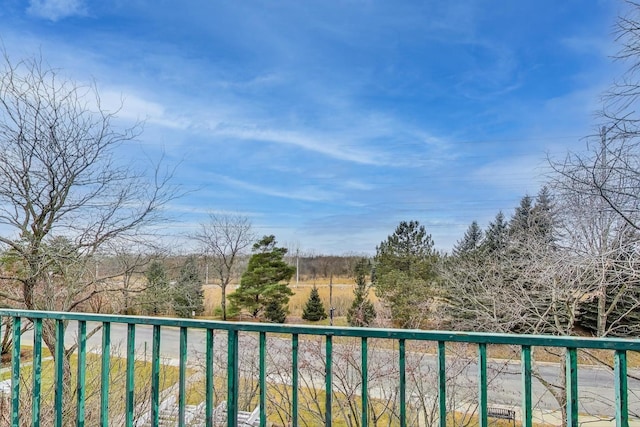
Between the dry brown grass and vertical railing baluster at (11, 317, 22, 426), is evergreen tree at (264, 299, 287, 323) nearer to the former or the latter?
the dry brown grass

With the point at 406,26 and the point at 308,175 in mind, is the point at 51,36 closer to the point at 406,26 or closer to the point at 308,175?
the point at 406,26

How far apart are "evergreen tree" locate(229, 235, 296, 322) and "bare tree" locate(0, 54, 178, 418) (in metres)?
10.6

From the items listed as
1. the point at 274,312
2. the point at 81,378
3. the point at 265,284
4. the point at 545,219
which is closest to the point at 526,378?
the point at 81,378

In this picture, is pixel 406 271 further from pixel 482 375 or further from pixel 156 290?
pixel 482 375

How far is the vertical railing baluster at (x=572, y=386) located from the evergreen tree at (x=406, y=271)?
874cm

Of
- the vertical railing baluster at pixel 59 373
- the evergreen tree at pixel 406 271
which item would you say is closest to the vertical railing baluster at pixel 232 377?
the vertical railing baluster at pixel 59 373

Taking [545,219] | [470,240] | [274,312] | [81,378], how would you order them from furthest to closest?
1. [274,312]
2. [470,240]
3. [545,219]
4. [81,378]

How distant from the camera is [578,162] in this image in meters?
5.32

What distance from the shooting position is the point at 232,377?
62.2 inches

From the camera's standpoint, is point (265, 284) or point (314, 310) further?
point (314, 310)

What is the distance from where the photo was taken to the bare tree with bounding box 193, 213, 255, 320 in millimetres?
17312

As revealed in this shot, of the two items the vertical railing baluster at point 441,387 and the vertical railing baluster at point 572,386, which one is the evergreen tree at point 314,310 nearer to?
the vertical railing baluster at point 441,387

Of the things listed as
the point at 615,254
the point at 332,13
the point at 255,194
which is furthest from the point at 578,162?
the point at 255,194

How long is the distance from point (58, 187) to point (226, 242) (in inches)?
475
